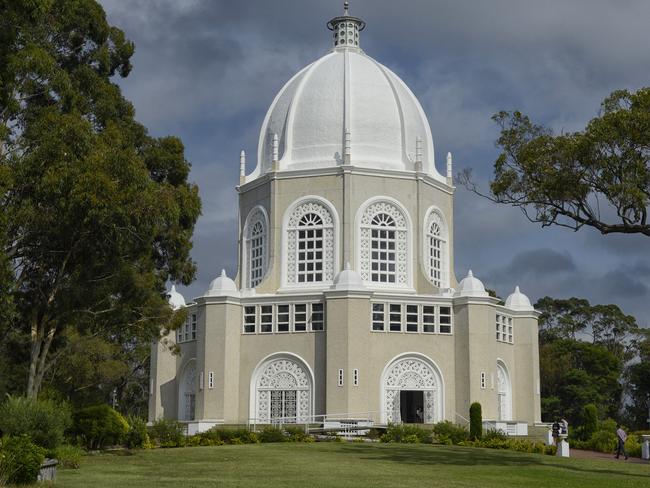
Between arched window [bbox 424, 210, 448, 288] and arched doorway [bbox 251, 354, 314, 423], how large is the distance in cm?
853

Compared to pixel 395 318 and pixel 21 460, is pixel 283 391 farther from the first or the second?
pixel 21 460

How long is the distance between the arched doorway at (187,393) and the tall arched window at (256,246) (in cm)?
508

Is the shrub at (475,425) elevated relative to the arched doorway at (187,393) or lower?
lower

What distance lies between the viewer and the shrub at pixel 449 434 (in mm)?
35219

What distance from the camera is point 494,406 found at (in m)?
42.4

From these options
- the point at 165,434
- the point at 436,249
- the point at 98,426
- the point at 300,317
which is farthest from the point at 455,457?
the point at 436,249

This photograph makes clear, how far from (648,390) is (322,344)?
3770 cm

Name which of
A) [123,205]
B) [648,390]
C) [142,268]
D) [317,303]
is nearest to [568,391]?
[648,390]

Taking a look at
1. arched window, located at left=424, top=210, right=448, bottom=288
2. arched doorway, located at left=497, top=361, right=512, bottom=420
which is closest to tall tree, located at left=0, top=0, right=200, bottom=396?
arched window, located at left=424, top=210, right=448, bottom=288

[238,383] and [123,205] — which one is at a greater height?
[123,205]

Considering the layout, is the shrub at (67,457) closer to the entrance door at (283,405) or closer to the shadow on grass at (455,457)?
the shadow on grass at (455,457)

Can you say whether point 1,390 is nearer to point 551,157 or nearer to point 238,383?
point 238,383

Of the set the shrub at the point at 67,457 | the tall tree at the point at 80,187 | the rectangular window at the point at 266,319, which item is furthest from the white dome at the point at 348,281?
the shrub at the point at 67,457

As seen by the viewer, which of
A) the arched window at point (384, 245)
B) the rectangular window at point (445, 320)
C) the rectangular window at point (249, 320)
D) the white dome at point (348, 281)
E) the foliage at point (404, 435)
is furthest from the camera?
the arched window at point (384, 245)
